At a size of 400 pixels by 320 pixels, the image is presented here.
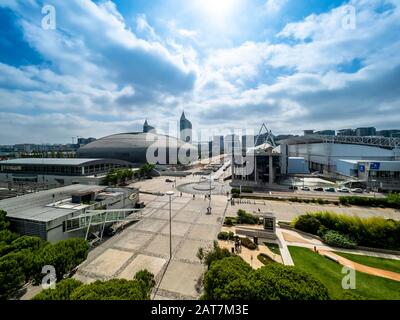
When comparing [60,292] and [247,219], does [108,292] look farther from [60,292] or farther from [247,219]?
[247,219]

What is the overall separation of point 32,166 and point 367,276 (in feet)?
259

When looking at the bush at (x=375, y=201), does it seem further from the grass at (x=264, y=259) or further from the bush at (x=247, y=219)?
the grass at (x=264, y=259)

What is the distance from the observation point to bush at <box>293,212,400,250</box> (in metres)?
23.0

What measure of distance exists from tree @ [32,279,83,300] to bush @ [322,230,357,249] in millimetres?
25584

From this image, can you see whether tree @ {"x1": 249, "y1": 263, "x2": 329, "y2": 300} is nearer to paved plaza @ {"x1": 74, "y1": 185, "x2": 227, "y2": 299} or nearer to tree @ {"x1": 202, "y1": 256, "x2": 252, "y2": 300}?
tree @ {"x1": 202, "y1": 256, "x2": 252, "y2": 300}

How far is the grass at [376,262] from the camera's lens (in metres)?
19.7

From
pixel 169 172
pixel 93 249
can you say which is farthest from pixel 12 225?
pixel 169 172

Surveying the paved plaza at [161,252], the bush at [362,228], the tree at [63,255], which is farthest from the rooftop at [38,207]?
the bush at [362,228]

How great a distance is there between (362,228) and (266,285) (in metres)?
20.9

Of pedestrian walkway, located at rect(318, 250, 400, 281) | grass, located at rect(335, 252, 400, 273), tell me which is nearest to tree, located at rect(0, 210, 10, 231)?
pedestrian walkway, located at rect(318, 250, 400, 281)

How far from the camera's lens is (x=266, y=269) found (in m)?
11.4

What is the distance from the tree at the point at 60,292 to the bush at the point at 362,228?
85.3 ft

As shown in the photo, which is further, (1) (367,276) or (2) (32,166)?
(2) (32,166)
